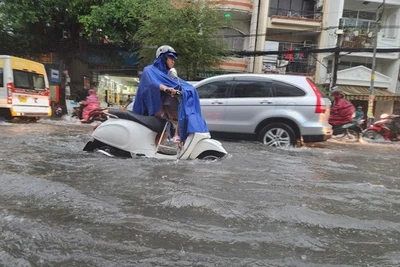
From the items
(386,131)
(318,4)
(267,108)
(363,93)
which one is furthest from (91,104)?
(318,4)

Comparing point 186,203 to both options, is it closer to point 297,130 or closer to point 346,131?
point 297,130

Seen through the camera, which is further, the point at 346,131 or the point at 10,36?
the point at 10,36

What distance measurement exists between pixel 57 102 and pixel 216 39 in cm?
765

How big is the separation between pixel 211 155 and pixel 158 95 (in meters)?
1.05

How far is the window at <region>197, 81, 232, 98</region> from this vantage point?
302 inches

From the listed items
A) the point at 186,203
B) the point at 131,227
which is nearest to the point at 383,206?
the point at 186,203

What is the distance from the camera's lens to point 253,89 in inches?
297

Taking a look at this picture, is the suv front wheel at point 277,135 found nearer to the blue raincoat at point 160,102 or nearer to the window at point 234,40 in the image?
the blue raincoat at point 160,102

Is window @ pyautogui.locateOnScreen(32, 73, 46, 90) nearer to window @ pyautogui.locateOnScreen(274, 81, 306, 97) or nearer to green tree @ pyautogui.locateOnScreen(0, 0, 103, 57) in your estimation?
green tree @ pyautogui.locateOnScreen(0, 0, 103, 57)

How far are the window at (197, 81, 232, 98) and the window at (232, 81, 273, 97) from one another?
0.68 feet

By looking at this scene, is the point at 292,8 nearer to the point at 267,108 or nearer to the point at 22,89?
the point at 22,89

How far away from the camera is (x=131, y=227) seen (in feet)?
8.93

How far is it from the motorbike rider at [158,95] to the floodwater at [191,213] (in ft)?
2.26

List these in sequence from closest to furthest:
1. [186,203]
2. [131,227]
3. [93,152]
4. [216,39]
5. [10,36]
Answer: [131,227] → [186,203] → [93,152] → [216,39] → [10,36]
